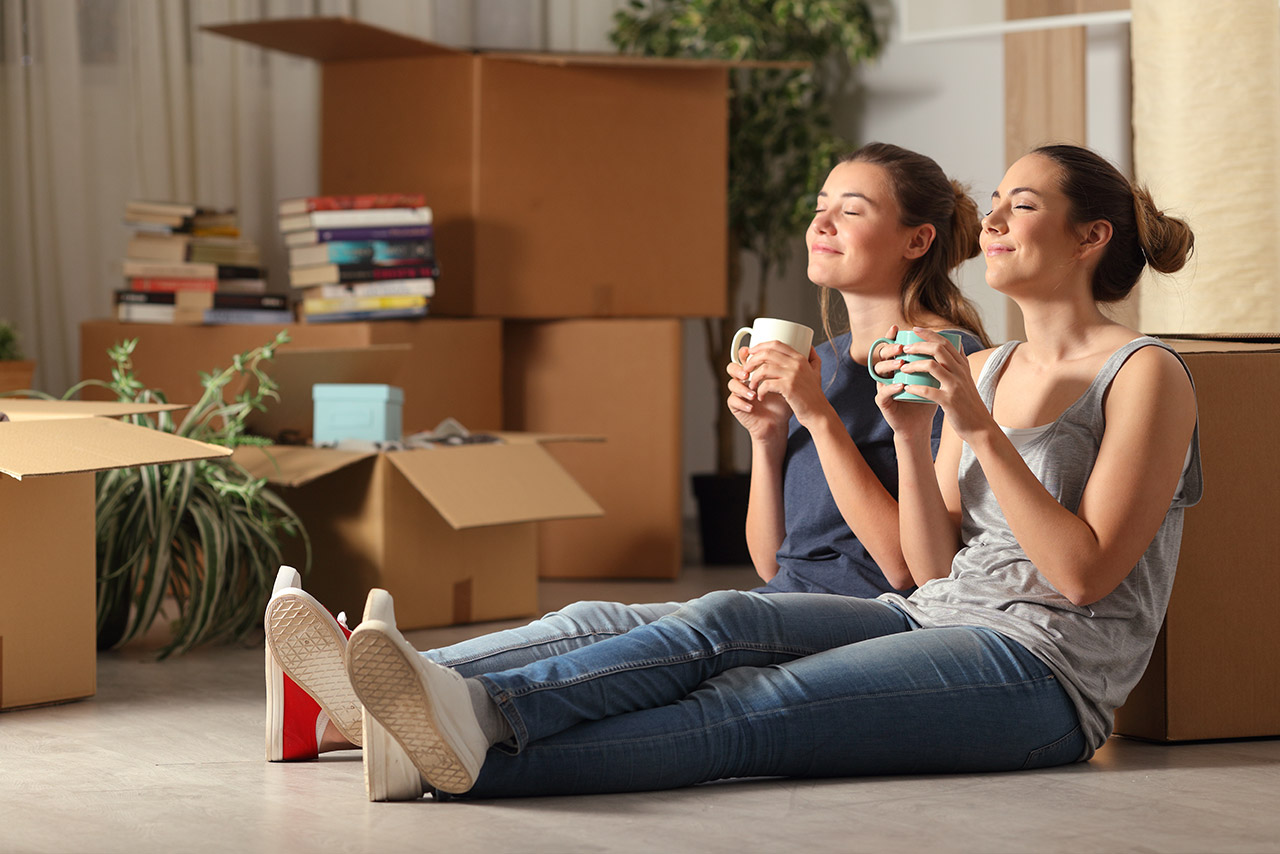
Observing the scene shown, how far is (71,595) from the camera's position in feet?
6.77

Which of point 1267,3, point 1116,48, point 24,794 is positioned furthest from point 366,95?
point 24,794

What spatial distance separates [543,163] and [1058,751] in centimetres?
226

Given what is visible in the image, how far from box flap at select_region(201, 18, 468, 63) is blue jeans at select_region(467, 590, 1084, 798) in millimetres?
2144

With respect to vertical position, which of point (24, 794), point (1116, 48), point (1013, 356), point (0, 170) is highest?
point (1116, 48)

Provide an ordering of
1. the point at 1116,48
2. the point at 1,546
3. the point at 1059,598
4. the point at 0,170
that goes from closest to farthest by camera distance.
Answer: the point at 1059,598 → the point at 1,546 → the point at 1116,48 → the point at 0,170

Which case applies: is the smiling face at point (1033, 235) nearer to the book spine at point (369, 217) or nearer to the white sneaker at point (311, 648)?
the white sneaker at point (311, 648)

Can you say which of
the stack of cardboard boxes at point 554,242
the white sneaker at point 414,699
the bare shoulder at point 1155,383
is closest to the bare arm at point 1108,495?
the bare shoulder at point 1155,383

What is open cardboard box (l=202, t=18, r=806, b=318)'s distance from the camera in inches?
135

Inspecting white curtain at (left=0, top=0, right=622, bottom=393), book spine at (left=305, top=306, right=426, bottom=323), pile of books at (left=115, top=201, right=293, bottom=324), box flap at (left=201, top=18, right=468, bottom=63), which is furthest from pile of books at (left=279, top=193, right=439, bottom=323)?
white curtain at (left=0, top=0, right=622, bottom=393)

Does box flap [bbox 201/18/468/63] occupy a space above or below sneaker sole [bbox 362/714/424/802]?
above

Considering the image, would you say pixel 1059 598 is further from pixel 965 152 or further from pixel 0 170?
pixel 0 170

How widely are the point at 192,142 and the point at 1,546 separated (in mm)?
1971

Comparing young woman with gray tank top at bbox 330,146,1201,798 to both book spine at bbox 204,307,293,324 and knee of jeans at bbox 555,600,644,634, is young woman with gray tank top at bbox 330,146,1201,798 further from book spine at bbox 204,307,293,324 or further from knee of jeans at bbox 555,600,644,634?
book spine at bbox 204,307,293,324

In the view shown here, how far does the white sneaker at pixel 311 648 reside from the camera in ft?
4.88
